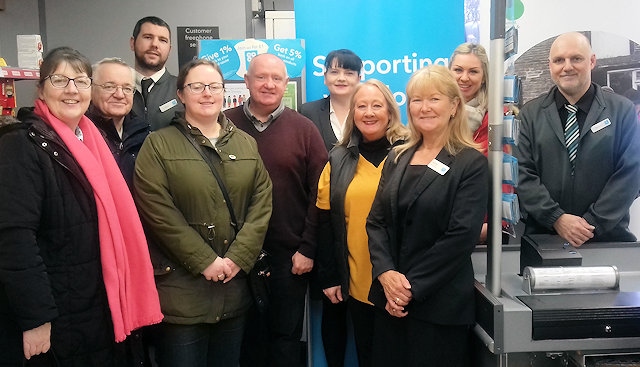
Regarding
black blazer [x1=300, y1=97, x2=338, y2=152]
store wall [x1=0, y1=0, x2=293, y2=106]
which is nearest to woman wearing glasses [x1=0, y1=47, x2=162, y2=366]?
black blazer [x1=300, y1=97, x2=338, y2=152]

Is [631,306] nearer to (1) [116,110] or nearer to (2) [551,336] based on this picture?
(2) [551,336]

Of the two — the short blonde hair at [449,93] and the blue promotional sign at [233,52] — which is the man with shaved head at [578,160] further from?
the blue promotional sign at [233,52]


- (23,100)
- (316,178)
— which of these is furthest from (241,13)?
(316,178)

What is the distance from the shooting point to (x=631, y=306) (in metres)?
1.67

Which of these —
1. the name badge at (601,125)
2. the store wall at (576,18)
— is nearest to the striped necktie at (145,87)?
the store wall at (576,18)

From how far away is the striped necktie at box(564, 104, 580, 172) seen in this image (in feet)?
8.16

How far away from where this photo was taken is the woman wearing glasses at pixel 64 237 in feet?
5.07

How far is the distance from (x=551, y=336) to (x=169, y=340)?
1388 mm

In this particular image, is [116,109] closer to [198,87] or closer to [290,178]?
[198,87]

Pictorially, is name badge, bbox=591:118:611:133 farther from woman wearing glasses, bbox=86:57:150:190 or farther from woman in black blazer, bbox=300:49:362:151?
woman wearing glasses, bbox=86:57:150:190

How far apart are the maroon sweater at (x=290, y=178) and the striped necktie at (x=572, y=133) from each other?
1176mm

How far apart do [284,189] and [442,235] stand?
0.89 metres

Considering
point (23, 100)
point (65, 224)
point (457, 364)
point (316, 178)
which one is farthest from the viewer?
point (23, 100)

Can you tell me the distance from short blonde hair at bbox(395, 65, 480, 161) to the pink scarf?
111 centimetres
